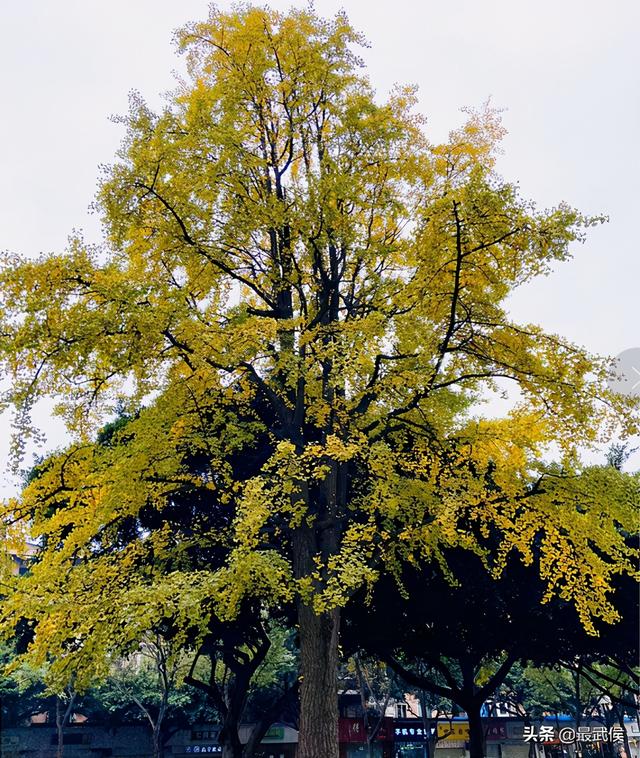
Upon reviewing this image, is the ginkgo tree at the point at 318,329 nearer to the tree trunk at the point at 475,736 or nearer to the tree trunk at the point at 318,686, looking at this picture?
the tree trunk at the point at 318,686

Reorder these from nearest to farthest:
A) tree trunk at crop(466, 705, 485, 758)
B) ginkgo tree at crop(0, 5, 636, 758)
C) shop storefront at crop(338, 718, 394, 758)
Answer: ginkgo tree at crop(0, 5, 636, 758) < tree trunk at crop(466, 705, 485, 758) < shop storefront at crop(338, 718, 394, 758)

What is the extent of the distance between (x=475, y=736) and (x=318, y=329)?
15.5 metres

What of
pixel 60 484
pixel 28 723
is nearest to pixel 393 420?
pixel 60 484

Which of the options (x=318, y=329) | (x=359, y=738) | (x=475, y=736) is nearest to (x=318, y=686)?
(x=318, y=329)

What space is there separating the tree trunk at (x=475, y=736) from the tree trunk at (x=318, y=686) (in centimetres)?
1198

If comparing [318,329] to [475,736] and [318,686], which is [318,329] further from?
[475,736]

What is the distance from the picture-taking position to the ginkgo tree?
899 cm

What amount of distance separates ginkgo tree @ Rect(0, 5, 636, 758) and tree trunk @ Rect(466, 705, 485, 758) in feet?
34.1

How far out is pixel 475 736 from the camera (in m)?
19.3

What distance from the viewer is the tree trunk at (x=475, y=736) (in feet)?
62.6

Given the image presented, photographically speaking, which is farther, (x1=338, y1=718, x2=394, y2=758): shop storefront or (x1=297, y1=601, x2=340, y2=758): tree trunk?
(x1=338, y1=718, x2=394, y2=758): shop storefront

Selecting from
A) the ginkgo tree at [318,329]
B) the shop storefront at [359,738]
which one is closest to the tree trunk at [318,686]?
the ginkgo tree at [318,329]

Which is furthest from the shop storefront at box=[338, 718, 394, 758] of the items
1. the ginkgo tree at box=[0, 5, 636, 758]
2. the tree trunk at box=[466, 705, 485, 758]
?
the ginkgo tree at box=[0, 5, 636, 758]

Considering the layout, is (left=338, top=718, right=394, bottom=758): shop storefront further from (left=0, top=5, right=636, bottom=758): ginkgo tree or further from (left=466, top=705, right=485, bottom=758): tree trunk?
(left=0, top=5, right=636, bottom=758): ginkgo tree
